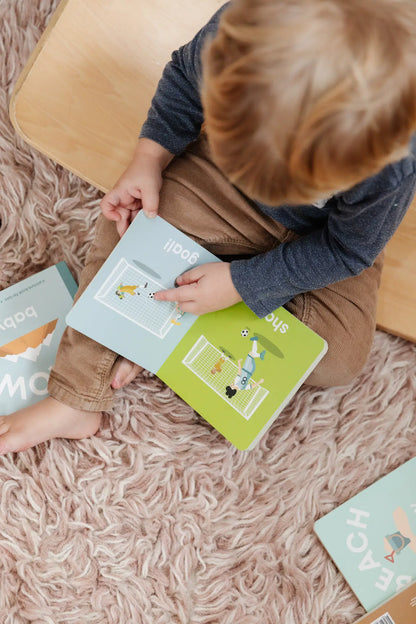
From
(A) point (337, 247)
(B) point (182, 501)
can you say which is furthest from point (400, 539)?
(A) point (337, 247)

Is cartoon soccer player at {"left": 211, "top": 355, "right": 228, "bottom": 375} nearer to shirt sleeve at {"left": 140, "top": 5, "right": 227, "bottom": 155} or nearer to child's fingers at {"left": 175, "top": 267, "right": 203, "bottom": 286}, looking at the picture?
child's fingers at {"left": 175, "top": 267, "right": 203, "bottom": 286}

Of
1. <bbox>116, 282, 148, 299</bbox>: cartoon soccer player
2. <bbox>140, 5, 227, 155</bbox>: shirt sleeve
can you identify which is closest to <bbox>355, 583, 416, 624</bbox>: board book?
<bbox>116, 282, 148, 299</bbox>: cartoon soccer player

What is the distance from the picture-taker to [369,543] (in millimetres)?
748

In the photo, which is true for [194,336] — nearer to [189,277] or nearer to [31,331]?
[189,277]

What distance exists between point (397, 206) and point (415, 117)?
16 cm

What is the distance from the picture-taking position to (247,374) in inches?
27.8

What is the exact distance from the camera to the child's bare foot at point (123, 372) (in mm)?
753

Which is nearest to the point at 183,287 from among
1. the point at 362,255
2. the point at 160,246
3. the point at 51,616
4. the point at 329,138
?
the point at 160,246

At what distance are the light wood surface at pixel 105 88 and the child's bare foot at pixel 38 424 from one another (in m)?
0.30

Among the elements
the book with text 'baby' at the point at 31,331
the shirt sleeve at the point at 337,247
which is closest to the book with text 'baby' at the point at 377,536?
the shirt sleeve at the point at 337,247

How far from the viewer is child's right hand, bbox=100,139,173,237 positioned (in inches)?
27.2

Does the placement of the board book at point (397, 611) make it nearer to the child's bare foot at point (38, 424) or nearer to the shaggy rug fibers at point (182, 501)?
the shaggy rug fibers at point (182, 501)

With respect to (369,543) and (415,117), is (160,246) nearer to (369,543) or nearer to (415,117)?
(415,117)

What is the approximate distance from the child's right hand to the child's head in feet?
0.95
